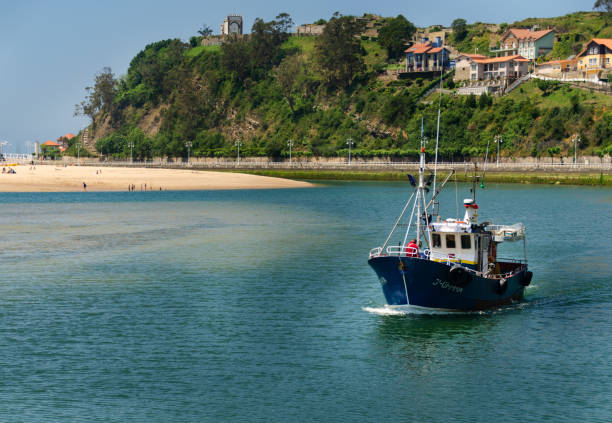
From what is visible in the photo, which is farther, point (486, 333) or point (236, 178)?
point (236, 178)

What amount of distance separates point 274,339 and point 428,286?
967 centimetres

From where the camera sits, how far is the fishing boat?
4184 centimetres

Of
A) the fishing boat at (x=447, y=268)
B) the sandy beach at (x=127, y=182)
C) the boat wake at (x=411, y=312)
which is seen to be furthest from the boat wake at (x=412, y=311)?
the sandy beach at (x=127, y=182)

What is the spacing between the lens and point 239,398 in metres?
30.6

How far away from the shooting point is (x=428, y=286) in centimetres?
4231

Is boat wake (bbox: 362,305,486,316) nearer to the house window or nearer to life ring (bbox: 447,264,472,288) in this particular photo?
life ring (bbox: 447,264,472,288)

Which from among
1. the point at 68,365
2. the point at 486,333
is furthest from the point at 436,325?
the point at 68,365

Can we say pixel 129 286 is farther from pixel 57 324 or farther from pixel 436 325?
pixel 436 325

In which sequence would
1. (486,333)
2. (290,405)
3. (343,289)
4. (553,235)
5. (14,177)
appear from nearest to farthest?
(290,405), (486,333), (343,289), (553,235), (14,177)

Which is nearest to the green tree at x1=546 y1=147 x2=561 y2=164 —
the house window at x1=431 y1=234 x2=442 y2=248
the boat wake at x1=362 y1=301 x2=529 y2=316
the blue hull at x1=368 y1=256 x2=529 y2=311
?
the boat wake at x1=362 y1=301 x2=529 y2=316

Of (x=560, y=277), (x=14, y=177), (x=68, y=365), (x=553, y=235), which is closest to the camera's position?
(x=68, y=365)

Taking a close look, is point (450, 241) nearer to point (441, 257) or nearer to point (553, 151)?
point (441, 257)

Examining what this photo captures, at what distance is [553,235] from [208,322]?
170ft

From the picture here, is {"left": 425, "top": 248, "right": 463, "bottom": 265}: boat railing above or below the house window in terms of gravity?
below
